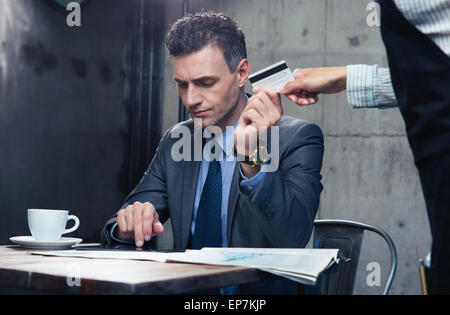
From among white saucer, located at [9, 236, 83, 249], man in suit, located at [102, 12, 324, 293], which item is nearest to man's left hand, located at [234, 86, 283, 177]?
man in suit, located at [102, 12, 324, 293]

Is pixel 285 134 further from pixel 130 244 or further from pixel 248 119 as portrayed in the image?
pixel 130 244

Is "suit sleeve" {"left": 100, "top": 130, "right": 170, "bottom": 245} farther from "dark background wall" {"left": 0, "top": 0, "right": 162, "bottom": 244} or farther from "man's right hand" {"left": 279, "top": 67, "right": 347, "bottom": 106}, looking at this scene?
"dark background wall" {"left": 0, "top": 0, "right": 162, "bottom": 244}

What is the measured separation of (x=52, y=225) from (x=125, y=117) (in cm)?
266

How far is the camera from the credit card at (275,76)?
133 cm

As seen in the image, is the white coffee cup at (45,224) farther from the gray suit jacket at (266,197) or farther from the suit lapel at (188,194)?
the suit lapel at (188,194)

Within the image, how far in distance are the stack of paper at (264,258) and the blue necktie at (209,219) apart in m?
0.52

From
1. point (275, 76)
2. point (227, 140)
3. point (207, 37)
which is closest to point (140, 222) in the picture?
point (275, 76)

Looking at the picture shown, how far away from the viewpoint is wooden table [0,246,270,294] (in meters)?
0.89

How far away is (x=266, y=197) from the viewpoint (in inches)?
60.6

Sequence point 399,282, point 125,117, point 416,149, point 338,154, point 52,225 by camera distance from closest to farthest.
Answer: point 416,149 < point 52,225 < point 399,282 < point 338,154 < point 125,117

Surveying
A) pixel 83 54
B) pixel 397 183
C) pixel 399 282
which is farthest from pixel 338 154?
pixel 83 54

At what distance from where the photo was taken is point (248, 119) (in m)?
1.46

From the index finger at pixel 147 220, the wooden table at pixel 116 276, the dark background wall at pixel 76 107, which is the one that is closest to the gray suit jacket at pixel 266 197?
the index finger at pixel 147 220

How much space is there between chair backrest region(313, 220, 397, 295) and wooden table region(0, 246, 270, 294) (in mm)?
967
